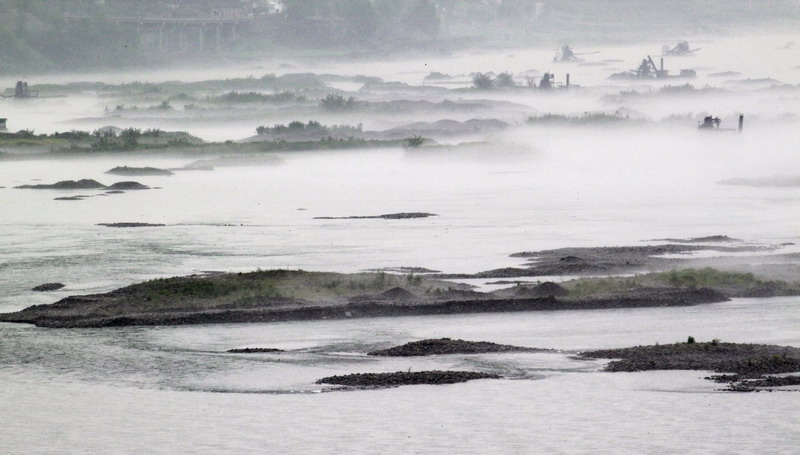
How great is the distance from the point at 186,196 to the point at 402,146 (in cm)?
4954

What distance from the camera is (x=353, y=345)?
42625 mm

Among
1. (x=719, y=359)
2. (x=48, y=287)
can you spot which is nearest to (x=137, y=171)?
(x=48, y=287)

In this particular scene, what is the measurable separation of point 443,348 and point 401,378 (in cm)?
403

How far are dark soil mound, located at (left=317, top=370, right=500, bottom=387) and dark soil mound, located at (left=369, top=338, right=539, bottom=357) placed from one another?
9.62ft

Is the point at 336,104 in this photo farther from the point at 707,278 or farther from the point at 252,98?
the point at 707,278

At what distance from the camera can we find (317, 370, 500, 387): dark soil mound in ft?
122

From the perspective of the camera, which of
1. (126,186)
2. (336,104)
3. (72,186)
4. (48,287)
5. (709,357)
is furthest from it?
(336,104)

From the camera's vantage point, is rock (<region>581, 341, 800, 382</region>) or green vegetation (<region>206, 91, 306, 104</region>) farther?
green vegetation (<region>206, 91, 306, 104</region>)

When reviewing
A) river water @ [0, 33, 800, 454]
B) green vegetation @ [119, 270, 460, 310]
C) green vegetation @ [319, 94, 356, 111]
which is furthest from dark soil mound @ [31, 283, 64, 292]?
green vegetation @ [319, 94, 356, 111]

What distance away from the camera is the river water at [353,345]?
106 ft

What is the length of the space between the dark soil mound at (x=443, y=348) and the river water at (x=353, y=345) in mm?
682

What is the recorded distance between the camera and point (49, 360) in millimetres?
40500

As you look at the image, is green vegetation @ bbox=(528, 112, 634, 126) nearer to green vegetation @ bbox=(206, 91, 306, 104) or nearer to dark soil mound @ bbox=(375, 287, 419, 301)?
green vegetation @ bbox=(206, 91, 306, 104)

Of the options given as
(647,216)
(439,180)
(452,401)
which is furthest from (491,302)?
(439,180)
